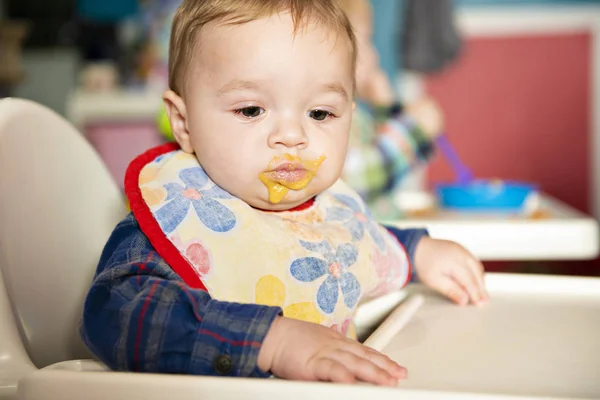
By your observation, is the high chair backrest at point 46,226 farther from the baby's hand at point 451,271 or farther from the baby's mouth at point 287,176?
the baby's hand at point 451,271

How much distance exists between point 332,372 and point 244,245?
20 centimetres

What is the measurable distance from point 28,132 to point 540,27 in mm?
3596

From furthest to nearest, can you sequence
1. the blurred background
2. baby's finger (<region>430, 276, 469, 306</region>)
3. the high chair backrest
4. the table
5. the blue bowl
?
1. the blurred background
2. the blue bowl
3. the table
4. baby's finger (<region>430, 276, 469, 306</region>)
5. the high chair backrest

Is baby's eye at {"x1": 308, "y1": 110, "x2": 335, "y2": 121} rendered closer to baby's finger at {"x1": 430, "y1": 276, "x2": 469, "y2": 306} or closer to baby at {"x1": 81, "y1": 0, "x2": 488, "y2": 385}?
baby at {"x1": 81, "y1": 0, "x2": 488, "y2": 385}

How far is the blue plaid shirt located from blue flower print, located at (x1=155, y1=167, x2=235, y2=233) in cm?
8

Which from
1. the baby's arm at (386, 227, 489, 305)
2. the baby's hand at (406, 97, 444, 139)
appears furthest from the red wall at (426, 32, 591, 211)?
the baby's arm at (386, 227, 489, 305)

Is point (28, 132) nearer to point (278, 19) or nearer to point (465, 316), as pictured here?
point (278, 19)

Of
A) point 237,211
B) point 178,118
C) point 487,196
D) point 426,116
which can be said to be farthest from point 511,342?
point 426,116

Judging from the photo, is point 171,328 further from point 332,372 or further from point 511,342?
point 511,342

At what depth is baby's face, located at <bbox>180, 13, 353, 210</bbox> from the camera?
2.18 feet

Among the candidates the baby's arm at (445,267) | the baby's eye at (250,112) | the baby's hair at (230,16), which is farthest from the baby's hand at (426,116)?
the baby's eye at (250,112)

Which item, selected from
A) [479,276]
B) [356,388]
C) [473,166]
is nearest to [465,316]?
[479,276]

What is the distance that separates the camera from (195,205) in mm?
685

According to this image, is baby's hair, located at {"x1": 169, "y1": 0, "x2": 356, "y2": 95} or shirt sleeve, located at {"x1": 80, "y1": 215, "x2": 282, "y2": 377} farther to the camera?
baby's hair, located at {"x1": 169, "y1": 0, "x2": 356, "y2": 95}
